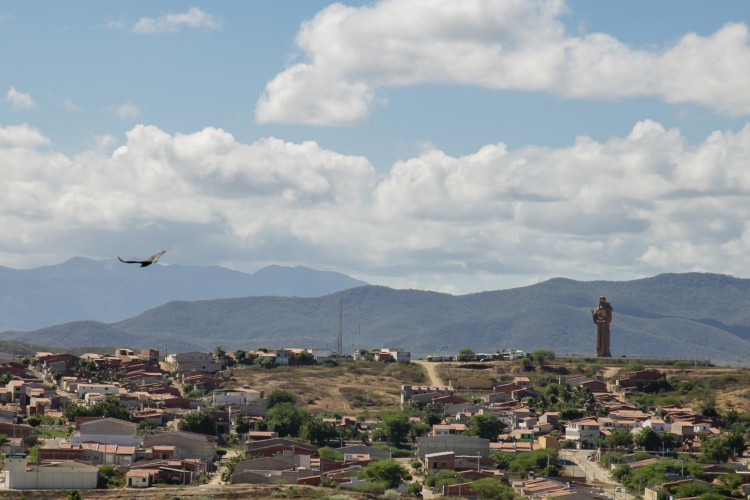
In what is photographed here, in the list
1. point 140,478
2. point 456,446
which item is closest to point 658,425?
point 456,446

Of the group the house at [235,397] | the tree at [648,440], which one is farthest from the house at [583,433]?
the house at [235,397]

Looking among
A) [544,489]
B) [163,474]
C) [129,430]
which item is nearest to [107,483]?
[163,474]

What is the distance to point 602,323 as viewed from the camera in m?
184

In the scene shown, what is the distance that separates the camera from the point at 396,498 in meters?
88.7

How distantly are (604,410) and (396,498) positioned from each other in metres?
56.7

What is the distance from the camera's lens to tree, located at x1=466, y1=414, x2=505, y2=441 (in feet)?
420

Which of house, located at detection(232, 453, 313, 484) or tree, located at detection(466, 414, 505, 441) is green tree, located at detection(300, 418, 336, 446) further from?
house, located at detection(232, 453, 313, 484)

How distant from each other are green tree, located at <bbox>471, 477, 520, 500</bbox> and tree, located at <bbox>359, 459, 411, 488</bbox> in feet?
15.9

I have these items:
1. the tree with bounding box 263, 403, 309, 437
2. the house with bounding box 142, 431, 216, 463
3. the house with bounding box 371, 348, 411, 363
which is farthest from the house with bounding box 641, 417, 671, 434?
the house with bounding box 371, 348, 411, 363

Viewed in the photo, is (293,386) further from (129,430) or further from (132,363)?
(129,430)

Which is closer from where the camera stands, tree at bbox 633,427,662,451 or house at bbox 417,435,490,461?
house at bbox 417,435,490,461

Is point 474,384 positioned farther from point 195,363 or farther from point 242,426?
point 242,426

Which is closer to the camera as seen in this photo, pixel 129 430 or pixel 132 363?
pixel 129 430

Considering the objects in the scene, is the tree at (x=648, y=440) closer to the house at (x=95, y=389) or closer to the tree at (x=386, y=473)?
the tree at (x=386, y=473)
